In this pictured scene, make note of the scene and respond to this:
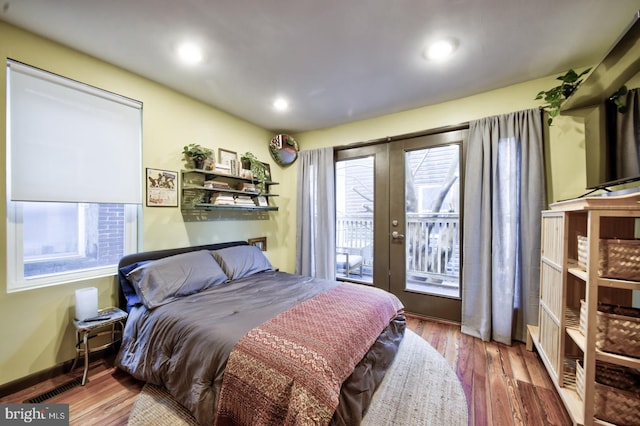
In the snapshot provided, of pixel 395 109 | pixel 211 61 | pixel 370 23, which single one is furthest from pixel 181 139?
pixel 395 109

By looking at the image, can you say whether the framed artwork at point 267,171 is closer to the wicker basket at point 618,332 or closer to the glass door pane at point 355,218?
the glass door pane at point 355,218

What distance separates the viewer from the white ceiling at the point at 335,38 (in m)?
1.47

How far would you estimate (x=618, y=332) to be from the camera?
1236 mm

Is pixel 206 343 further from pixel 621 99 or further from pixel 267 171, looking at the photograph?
pixel 621 99

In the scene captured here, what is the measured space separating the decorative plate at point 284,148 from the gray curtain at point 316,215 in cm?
14

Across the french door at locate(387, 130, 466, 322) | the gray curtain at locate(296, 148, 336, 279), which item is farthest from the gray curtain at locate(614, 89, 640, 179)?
the gray curtain at locate(296, 148, 336, 279)

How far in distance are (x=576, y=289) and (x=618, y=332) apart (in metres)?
0.60

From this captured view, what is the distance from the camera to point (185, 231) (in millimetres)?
2596

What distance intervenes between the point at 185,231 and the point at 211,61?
169cm

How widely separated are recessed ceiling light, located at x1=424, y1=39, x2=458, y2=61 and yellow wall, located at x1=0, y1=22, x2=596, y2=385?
2.88 ft

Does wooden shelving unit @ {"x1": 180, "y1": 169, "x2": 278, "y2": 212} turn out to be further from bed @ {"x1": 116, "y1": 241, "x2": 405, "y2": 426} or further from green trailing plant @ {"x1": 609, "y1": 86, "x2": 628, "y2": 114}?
green trailing plant @ {"x1": 609, "y1": 86, "x2": 628, "y2": 114}

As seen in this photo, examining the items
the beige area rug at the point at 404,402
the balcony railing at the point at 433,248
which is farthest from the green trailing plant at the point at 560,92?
the beige area rug at the point at 404,402

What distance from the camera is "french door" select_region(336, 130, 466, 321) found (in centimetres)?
272

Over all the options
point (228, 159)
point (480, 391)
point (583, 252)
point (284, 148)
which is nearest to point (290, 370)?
point (480, 391)
